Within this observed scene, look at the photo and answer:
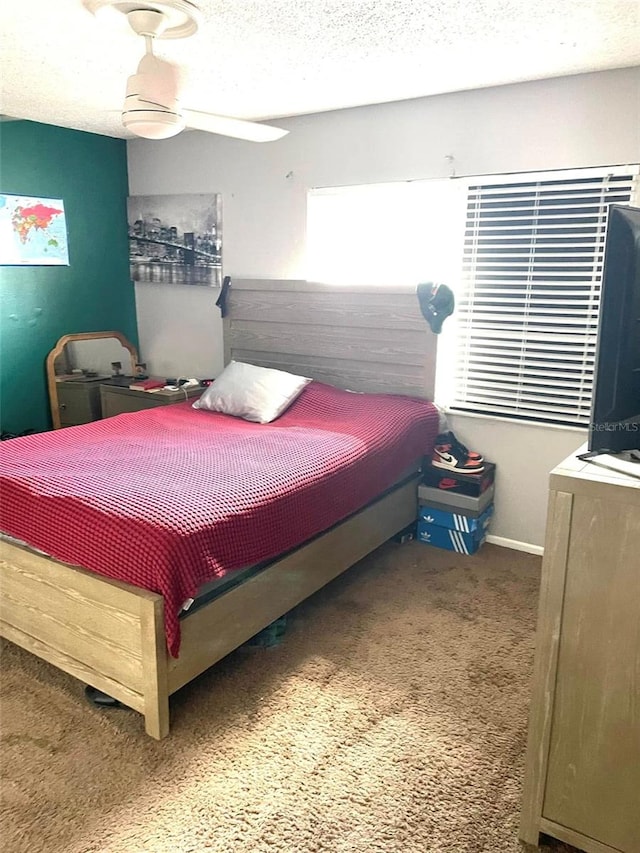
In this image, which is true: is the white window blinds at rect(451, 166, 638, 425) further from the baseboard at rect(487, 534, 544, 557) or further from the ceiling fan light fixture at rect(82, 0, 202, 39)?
the ceiling fan light fixture at rect(82, 0, 202, 39)

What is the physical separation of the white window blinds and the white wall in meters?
0.10

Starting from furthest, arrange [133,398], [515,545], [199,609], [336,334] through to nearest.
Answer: [133,398] → [336,334] → [515,545] → [199,609]

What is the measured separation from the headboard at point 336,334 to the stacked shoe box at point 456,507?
493 millimetres

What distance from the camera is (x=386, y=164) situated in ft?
11.4

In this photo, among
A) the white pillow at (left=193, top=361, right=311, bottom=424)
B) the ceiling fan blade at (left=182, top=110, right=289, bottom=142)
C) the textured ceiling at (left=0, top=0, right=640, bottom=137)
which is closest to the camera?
the textured ceiling at (left=0, top=0, right=640, bottom=137)

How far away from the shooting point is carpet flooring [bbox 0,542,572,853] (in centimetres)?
167

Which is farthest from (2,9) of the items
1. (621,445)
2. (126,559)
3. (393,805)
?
(393,805)

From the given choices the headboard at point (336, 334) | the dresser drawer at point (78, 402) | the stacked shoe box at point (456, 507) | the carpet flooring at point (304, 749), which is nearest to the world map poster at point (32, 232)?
the dresser drawer at point (78, 402)

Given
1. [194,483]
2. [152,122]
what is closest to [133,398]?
[194,483]

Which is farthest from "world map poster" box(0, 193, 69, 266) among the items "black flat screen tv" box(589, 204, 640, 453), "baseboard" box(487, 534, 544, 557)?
"black flat screen tv" box(589, 204, 640, 453)

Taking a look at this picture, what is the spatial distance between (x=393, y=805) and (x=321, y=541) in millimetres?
1079

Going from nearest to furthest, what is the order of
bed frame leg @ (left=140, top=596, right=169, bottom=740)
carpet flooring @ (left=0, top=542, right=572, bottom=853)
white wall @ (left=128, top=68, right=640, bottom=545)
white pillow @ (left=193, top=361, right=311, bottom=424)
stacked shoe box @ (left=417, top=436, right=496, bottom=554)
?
carpet flooring @ (left=0, top=542, right=572, bottom=853) < bed frame leg @ (left=140, top=596, right=169, bottom=740) < white wall @ (left=128, top=68, right=640, bottom=545) < stacked shoe box @ (left=417, top=436, right=496, bottom=554) < white pillow @ (left=193, top=361, right=311, bottom=424)

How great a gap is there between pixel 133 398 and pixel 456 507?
7.09ft

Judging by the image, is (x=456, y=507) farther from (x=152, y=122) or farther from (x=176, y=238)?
(x=176, y=238)
